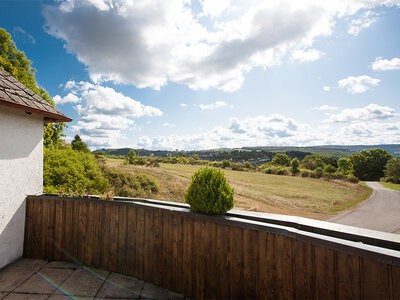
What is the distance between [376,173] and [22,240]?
71.2 meters

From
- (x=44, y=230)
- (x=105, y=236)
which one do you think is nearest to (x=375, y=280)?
(x=105, y=236)

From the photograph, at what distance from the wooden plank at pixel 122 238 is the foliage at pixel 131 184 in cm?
847

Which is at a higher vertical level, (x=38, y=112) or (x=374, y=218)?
(x=38, y=112)

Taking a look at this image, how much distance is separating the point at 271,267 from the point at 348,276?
2.57 feet

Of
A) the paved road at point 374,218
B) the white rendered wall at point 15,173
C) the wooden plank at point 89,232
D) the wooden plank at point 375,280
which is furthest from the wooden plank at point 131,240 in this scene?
the paved road at point 374,218

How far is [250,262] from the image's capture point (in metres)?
2.49

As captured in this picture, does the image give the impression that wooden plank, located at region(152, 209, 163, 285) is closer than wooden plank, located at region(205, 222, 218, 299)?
No

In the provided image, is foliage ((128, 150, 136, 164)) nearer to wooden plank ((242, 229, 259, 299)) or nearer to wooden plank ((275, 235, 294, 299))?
wooden plank ((242, 229, 259, 299))

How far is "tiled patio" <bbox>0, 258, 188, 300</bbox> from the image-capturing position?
2.99m

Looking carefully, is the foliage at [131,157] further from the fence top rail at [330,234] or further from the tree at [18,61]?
the fence top rail at [330,234]

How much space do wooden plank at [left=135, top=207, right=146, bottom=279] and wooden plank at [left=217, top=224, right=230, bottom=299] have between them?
1.41 m

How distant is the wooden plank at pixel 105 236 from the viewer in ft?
11.9

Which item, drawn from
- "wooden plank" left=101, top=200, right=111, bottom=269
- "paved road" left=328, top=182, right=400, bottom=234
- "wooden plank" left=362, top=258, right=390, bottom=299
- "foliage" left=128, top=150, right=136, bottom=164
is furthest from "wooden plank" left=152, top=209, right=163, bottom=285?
"foliage" left=128, top=150, right=136, bottom=164

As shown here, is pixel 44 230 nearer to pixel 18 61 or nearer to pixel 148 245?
pixel 148 245
